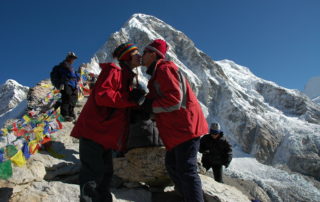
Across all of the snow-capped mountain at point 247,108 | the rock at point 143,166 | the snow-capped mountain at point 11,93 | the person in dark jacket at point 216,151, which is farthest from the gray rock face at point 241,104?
the snow-capped mountain at point 11,93

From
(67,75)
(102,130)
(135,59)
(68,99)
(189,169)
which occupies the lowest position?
(189,169)

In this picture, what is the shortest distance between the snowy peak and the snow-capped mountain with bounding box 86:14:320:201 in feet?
261

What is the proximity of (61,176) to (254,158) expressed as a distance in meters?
63.6

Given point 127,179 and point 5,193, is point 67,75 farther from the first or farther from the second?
point 5,193

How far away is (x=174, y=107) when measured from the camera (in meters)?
2.69

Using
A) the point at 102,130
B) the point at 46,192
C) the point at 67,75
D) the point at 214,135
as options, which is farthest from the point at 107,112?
the point at 67,75

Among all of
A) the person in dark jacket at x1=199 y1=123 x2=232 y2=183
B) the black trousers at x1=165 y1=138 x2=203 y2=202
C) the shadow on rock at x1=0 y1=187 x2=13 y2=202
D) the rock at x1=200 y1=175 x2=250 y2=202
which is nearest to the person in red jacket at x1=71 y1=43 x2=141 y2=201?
the black trousers at x1=165 y1=138 x2=203 y2=202

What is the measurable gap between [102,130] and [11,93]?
15319 centimetres

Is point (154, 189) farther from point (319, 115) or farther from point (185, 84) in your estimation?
point (319, 115)

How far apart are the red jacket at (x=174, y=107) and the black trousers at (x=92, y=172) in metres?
0.71

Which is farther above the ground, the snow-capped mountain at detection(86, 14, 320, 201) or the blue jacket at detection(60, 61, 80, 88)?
the snow-capped mountain at detection(86, 14, 320, 201)

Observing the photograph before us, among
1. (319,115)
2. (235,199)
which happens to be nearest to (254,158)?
(319,115)

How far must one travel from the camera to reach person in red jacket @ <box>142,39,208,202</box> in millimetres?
2719

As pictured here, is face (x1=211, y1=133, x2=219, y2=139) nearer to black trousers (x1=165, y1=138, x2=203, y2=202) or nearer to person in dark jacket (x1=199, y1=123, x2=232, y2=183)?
person in dark jacket (x1=199, y1=123, x2=232, y2=183)
